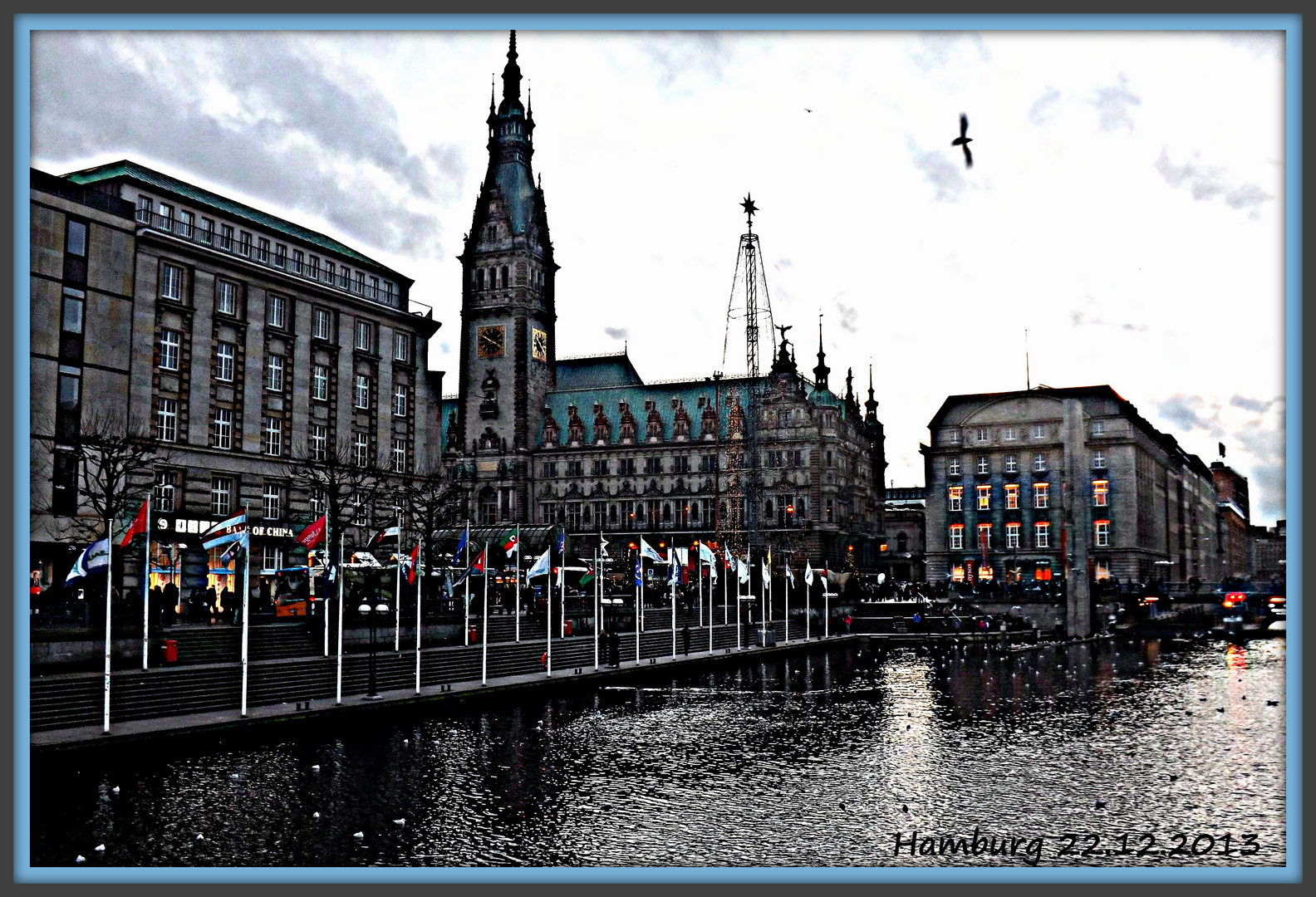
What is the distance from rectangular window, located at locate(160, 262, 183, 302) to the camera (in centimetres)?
7769

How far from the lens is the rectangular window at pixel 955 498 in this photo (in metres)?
161

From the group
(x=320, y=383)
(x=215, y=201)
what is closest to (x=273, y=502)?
(x=320, y=383)

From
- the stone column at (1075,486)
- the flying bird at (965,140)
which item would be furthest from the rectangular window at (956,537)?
the flying bird at (965,140)

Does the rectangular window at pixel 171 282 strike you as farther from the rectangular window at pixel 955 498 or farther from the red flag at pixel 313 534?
the rectangular window at pixel 955 498

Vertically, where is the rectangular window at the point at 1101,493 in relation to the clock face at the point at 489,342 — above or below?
below

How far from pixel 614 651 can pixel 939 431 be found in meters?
106

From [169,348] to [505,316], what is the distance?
3846 inches

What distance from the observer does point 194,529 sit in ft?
252

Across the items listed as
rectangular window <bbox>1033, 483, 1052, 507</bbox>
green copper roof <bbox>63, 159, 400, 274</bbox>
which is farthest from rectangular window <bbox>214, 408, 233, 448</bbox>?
rectangular window <bbox>1033, 483, 1052, 507</bbox>

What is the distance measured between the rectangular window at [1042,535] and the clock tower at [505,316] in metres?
74.0

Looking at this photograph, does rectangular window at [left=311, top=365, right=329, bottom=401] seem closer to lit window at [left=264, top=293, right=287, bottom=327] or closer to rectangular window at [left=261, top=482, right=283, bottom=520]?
lit window at [left=264, top=293, right=287, bottom=327]

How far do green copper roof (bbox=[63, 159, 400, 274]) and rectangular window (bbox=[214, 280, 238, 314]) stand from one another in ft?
19.4

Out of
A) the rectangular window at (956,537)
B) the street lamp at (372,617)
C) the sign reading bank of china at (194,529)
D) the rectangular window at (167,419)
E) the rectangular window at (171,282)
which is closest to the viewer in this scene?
the street lamp at (372,617)
